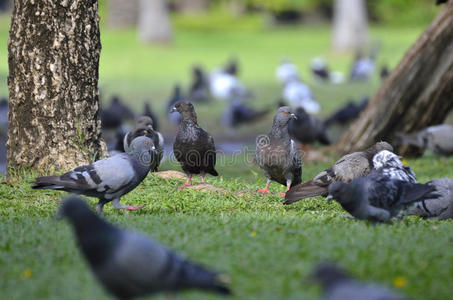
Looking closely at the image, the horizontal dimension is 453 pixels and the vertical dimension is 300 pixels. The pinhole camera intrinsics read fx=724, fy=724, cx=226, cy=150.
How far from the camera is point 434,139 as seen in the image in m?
11.7

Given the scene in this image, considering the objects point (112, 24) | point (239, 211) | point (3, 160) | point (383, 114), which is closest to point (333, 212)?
point (239, 211)

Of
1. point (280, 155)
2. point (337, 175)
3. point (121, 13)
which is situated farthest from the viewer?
point (121, 13)

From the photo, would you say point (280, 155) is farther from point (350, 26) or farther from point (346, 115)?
point (350, 26)

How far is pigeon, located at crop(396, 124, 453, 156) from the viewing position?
11656 mm

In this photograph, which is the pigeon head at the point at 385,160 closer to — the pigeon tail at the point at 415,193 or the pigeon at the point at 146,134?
the pigeon tail at the point at 415,193

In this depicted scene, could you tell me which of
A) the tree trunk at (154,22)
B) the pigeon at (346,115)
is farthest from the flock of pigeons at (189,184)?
the tree trunk at (154,22)

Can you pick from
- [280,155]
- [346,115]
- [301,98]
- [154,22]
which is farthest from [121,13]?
[280,155]

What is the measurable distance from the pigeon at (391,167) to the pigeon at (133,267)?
3096 millimetres

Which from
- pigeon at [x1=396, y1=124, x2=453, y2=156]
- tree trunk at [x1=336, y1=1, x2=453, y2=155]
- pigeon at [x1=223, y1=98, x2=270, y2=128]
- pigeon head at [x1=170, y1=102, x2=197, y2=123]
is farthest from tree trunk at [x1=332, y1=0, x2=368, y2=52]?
pigeon head at [x1=170, y1=102, x2=197, y2=123]

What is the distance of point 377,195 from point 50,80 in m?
4.17

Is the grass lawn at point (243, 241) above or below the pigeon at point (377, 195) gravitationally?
below

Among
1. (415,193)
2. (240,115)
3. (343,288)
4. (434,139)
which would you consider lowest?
(240,115)

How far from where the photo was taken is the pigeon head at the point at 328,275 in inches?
156

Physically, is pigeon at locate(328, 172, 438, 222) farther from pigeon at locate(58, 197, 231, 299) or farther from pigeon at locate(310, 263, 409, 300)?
pigeon at locate(310, 263, 409, 300)
